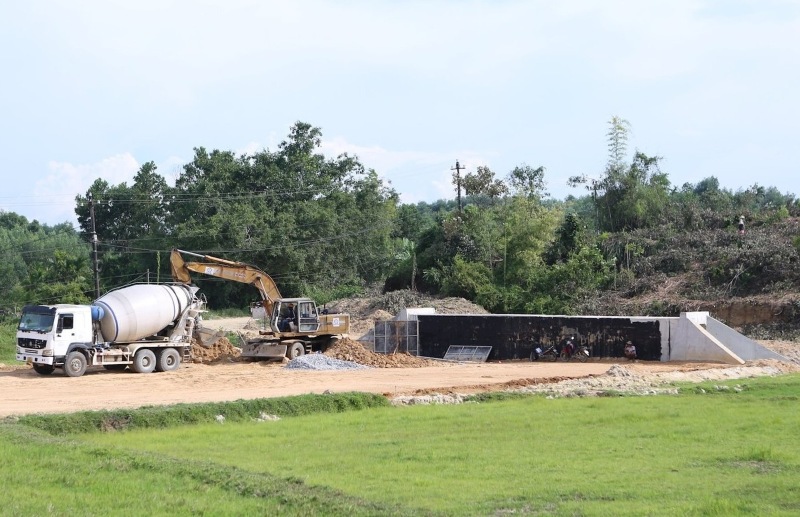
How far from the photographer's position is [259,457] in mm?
16328

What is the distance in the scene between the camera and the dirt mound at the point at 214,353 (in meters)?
40.7

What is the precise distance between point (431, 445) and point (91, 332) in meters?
20.4

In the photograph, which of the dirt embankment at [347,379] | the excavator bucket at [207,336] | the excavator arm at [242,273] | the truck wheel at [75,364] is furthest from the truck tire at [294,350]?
the truck wheel at [75,364]

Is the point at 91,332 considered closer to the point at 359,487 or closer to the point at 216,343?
the point at 216,343

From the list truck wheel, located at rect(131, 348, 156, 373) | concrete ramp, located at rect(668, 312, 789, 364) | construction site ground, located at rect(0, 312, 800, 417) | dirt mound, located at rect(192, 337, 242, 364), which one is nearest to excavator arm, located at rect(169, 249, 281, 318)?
dirt mound, located at rect(192, 337, 242, 364)

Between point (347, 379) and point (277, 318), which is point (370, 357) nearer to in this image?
point (277, 318)

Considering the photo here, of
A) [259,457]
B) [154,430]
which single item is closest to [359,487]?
[259,457]

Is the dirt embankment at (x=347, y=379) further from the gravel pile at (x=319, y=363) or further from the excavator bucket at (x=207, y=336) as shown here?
the gravel pile at (x=319, y=363)

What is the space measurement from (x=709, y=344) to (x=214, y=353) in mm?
20691

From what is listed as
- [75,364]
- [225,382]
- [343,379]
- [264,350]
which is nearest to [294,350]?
[264,350]

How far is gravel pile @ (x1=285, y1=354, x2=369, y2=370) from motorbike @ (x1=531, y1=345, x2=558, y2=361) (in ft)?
23.9

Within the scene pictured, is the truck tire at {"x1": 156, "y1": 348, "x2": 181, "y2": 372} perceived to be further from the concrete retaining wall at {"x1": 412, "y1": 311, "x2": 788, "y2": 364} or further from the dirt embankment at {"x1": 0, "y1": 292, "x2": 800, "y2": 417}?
the concrete retaining wall at {"x1": 412, "y1": 311, "x2": 788, "y2": 364}

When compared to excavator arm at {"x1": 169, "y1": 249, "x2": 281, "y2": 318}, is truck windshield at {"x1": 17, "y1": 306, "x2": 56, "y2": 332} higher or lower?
lower

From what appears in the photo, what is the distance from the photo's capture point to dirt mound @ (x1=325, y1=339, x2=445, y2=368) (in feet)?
130
